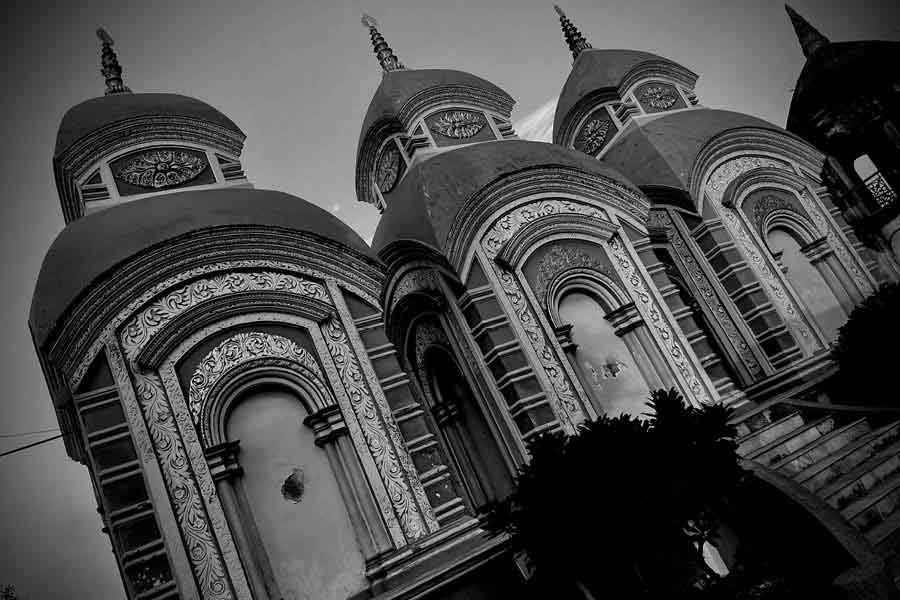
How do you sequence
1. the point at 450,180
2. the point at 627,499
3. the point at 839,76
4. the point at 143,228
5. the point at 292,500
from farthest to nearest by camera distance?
the point at 839,76 → the point at 450,180 → the point at 143,228 → the point at 292,500 → the point at 627,499

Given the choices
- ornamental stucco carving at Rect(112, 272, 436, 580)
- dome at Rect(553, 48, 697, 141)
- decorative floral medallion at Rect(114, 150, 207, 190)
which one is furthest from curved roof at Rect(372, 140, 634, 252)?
dome at Rect(553, 48, 697, 141)

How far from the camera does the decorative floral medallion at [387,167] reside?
42.9ft

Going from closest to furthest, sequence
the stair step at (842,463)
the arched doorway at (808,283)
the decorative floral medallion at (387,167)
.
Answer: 1. the stair step at (842,463)
2. the arched doorway at (808,283)
3. the decorative floral medallion at (387,167)

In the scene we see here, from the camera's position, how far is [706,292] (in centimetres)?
1175

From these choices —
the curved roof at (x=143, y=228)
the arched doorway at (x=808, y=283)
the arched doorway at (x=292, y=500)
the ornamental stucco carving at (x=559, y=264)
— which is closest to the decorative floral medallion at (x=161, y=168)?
the curved roof at (x=143, y=228)

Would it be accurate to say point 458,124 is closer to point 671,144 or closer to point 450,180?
point 450,180

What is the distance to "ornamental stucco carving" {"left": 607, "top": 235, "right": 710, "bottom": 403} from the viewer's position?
9.18 m

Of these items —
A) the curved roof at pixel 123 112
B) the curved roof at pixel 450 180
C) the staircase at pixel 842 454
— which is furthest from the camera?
the curved roof at pixel 123 112

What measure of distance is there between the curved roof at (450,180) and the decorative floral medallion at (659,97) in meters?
4.76

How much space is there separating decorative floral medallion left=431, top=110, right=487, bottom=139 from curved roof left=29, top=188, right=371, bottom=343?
325 cm

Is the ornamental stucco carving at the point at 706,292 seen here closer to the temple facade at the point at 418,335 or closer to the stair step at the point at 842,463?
the temple facade at the point at 418,335

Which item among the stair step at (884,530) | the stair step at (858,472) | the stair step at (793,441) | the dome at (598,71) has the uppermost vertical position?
the dome at (598,71)

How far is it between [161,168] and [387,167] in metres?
4.42

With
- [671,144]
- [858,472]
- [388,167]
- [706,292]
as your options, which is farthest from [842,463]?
[388,167]
